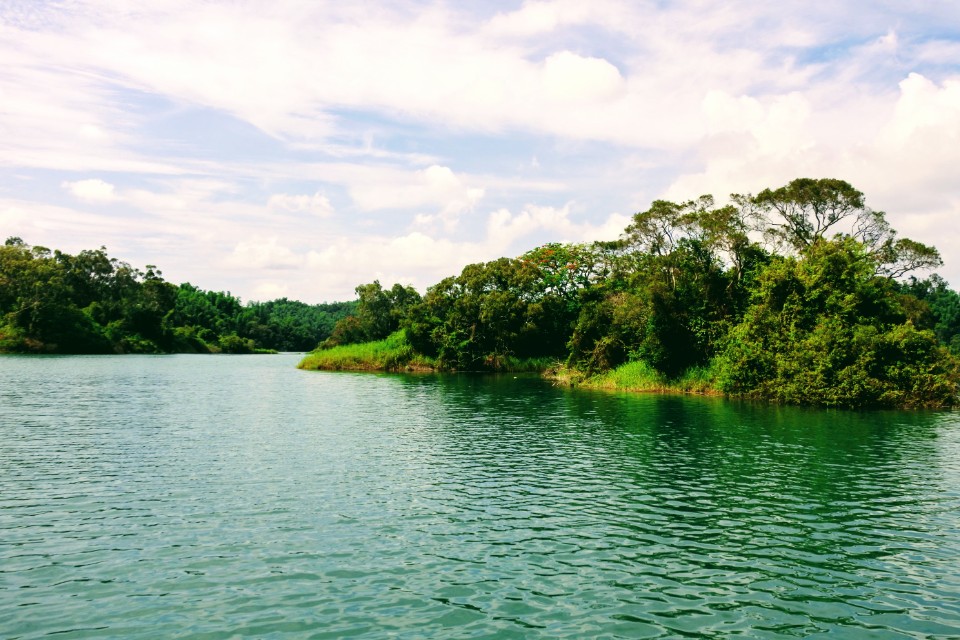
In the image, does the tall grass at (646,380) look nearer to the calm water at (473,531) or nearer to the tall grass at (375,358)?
the calm water at (473,531)

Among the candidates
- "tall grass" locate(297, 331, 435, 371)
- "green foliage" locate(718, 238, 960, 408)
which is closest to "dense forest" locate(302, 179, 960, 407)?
"green foliage" locate(718, 238, 960, 408)

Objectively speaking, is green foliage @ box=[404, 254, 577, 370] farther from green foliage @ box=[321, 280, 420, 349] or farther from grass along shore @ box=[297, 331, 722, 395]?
green foliage @ box=[321, 280, 420, 349]

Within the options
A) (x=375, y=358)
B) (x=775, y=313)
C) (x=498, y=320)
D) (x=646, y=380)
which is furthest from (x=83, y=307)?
(x=775, y=313)

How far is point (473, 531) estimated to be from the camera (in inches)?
728

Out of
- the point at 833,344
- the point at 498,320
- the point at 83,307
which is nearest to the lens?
the point at 833,344

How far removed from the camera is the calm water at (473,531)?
1291cm

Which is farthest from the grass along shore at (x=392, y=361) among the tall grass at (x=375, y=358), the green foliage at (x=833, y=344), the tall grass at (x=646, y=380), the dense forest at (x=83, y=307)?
the dense forest at (x=83, y=307)

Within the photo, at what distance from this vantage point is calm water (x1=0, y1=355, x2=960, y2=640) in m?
12.9

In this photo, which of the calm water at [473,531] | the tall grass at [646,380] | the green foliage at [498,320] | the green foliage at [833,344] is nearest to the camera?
the calm water at [473,531]

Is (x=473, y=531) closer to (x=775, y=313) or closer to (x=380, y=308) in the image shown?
(x=775, y=313)

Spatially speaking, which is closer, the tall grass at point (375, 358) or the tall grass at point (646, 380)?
the tall grass at point (646, 380)

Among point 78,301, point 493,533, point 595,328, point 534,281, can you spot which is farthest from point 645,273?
point 78,301

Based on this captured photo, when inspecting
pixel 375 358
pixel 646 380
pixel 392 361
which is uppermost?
pixel 375 358

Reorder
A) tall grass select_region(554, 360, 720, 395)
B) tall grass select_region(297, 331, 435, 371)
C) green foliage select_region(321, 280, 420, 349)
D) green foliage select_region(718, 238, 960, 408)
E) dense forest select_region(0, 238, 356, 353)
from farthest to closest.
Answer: dense forest select_region(0, 238, 356, 353), green foliage select_region(321, 280, 420, 349), tall grass select_region(297, 331, 435, 371), tall grass select_region(554, 360, 720, 395), green foliage select_region(718, 238, 960, 408)
